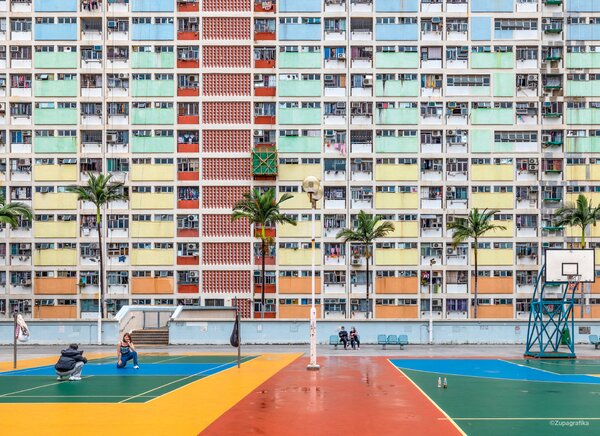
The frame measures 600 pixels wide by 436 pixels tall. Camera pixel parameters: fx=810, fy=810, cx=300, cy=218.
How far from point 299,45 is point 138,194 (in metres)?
21.9

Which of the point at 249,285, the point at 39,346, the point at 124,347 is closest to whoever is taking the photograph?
the point at 124,347

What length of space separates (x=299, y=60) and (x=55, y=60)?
2440cm

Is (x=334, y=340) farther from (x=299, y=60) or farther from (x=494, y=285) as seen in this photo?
(x=299, y=60)

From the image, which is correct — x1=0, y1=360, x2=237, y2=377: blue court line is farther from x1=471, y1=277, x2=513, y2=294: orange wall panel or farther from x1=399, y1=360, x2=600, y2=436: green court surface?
x1=471, y1=277, x2=513, y2=294: orange wall panel

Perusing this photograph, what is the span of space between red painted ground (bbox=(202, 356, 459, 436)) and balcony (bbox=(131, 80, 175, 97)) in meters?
53.0

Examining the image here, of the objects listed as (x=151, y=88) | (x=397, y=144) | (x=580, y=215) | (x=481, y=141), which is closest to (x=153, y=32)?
(x=151, y=88)

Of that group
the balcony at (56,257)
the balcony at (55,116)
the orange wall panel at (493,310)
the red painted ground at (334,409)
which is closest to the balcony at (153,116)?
the balcony at (55,116)

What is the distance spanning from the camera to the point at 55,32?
81062mm

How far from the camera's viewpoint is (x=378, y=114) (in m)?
81.1

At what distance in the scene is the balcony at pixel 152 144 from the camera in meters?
80.7

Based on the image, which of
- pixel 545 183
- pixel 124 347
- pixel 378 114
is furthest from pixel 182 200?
pixel 124 347

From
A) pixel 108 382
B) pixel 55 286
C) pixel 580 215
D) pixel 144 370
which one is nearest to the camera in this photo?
pixel 108 382

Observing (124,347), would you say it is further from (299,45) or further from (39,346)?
(299,45)

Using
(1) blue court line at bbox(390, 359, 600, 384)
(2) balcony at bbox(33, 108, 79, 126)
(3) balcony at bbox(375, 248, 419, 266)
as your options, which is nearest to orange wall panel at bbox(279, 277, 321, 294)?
(3) balcony at bbox(375, 248, 419, 266)
